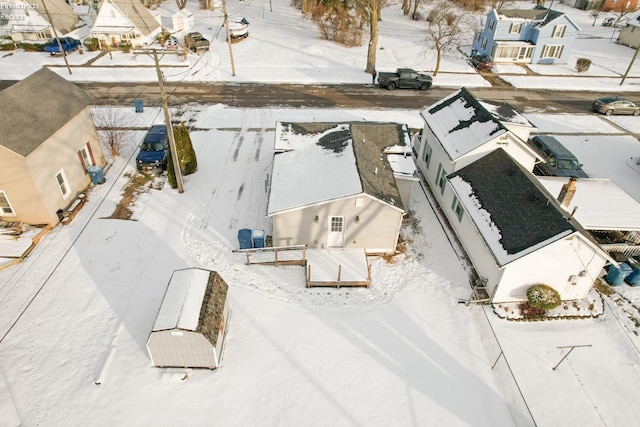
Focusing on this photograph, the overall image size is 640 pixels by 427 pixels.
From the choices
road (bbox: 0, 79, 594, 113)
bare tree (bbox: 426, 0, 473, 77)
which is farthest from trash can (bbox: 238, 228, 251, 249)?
bare tree (bbox: 426, 0, 473, 77)

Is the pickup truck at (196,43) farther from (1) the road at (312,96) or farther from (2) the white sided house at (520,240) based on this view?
(2) the white sided house at (520,240)

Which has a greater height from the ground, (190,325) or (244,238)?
(190,325)

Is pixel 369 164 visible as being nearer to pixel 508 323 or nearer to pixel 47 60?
pixel 508 323

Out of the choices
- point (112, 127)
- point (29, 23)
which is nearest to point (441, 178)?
point (112, 127)

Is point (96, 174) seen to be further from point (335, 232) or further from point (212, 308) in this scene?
point (335, 232)

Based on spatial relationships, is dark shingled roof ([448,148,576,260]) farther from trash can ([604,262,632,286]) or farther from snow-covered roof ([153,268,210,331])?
snow-covered roof ([153,268,210,331])

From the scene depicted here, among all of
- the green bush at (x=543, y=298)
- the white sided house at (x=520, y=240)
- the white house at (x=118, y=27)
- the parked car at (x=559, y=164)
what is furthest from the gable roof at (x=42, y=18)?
the green bush at (x=543, y=298)
